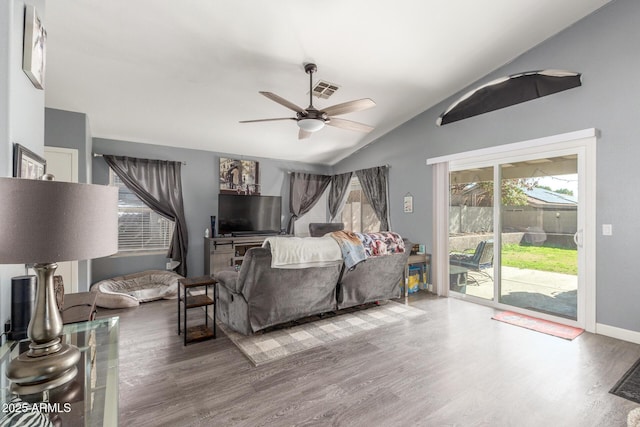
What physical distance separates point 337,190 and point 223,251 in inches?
115

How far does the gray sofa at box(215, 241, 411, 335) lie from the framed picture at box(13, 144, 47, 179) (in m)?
1.57

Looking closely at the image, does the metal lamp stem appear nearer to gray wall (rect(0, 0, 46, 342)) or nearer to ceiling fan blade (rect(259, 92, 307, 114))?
gray wall (rect(0, 0, 46, 342))

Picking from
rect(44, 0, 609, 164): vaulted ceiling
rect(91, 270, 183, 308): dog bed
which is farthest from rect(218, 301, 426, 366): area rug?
rect(44, 0, 609, 164): vaulted ceiling

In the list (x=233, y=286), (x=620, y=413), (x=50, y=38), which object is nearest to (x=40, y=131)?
(x=50, y=38)

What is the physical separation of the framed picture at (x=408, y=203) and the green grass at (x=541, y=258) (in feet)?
5.16

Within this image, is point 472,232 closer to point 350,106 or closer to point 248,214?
point 350,106

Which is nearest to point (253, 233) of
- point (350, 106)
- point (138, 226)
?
point (138, 226)

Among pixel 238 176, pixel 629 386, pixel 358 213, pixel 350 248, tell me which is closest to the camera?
pixel 629 386

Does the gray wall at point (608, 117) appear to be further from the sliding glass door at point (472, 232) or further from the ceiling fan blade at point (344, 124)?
the ceiling fan blade at point (344, 124)

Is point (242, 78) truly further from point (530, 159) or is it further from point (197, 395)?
point (530, 159)

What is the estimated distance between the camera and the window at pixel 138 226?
16.4 ft

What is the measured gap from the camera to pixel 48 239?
37.9 inches

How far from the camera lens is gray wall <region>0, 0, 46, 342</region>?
1339 millimetres

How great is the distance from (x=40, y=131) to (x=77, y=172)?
2.26 m
